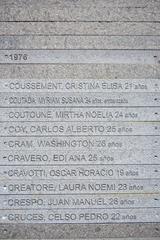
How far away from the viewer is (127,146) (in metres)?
3.60

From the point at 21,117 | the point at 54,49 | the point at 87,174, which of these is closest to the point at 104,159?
the point at 87,174

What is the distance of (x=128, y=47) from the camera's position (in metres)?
3.68

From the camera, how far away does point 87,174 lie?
3561mm

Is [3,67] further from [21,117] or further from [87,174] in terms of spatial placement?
[87,174]

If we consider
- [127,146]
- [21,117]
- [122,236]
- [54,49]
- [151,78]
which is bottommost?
[122,236]

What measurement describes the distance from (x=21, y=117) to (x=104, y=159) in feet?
2.66

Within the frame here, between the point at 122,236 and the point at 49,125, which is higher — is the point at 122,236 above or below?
below

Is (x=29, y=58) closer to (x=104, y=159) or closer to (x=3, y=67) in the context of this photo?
(x=3, y=67)

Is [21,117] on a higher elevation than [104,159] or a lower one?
higher

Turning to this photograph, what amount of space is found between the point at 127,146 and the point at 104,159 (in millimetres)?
232

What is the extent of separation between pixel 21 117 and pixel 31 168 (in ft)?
1.48

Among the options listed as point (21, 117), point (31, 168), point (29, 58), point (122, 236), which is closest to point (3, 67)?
point (29, 58)

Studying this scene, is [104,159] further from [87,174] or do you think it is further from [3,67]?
[3,67]

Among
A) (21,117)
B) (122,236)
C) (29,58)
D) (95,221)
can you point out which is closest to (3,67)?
(29,58)
